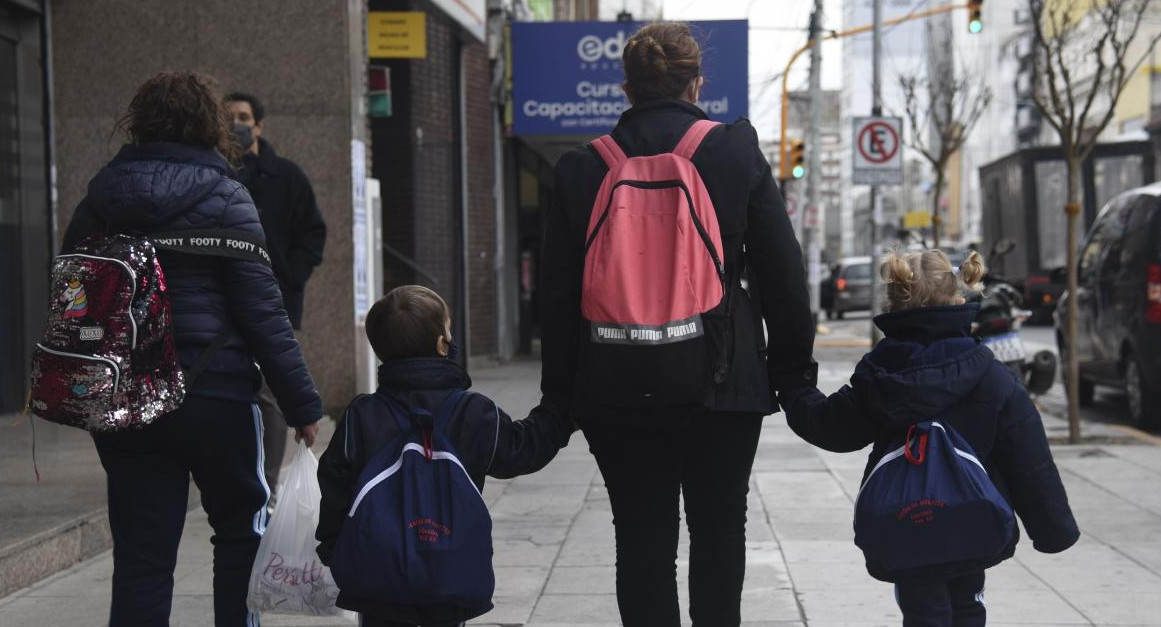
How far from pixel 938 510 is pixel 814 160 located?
2593cm

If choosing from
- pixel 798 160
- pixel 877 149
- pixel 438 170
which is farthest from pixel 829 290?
pixel 438 170

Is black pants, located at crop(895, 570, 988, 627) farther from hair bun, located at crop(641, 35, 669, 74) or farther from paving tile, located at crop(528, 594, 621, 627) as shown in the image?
paving tile, located at crop(528, 594, 621, 627)

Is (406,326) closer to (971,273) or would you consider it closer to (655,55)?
(655,55)

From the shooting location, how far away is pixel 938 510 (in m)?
3.42

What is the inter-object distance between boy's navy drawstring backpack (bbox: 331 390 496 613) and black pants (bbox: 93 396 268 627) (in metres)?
0.62

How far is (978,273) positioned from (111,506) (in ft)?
7.81

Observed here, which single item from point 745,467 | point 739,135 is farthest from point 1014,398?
point 739,135

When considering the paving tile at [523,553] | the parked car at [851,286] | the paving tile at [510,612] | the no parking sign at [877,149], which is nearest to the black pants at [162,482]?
the paving tile at [510,612]

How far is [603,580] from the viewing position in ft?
18.5

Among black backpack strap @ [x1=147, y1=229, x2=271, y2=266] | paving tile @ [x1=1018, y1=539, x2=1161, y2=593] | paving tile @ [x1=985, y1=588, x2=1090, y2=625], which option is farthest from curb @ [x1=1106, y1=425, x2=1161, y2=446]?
black backpack strap @ [x1=147, y1=229, x2=271, y2=266]

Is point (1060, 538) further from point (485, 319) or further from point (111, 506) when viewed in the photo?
point (485, 319)

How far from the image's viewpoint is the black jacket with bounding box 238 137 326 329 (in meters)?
6.12

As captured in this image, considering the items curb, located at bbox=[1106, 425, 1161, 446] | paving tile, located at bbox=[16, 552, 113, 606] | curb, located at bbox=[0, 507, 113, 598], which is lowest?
curb, located at bbox=[1106, 425, 1161, 446]

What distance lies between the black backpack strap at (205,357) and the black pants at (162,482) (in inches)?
2.3
